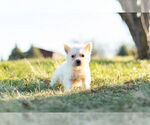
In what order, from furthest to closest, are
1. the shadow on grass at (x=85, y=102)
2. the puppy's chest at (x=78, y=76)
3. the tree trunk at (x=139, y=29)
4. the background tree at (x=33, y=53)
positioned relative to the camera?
the background tree at (x=33, y=53)
the tree trunk at (x=139, y=29)
the puppy's chest at (x=78, y=76)
the shadow on grass at (x=85, y=102)

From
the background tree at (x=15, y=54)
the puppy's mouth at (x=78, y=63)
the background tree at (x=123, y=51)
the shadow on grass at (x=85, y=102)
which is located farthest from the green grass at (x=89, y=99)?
the background tree at (x=123, y=51)

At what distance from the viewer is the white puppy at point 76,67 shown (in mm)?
3908

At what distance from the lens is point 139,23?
8750 mm

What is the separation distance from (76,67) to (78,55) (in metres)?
0.21

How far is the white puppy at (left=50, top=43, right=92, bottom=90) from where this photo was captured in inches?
154

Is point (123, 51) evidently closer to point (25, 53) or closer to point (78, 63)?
point (25, 53)

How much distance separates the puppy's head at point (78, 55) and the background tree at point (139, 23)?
180 inches

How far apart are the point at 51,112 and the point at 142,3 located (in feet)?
21.4

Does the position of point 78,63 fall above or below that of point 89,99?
above

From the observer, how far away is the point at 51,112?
8.74 ft

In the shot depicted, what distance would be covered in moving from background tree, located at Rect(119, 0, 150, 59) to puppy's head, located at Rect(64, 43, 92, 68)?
458 centimetres

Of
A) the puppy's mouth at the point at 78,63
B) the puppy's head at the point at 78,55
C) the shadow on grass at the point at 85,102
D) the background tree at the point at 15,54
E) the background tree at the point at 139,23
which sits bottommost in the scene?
the shadow on grass at the point at 85,102

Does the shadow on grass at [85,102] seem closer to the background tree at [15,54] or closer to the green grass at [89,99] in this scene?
the green grass at [89,99]

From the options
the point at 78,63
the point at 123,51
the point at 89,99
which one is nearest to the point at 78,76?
the point at 78,63
